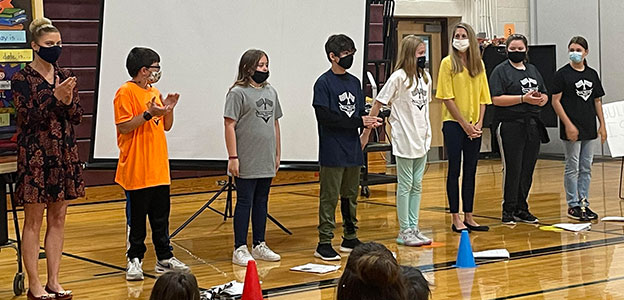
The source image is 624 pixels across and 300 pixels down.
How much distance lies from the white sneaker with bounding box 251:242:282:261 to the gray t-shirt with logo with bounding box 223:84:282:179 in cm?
51

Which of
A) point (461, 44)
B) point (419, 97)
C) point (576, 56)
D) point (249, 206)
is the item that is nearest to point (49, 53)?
point (249, 206)

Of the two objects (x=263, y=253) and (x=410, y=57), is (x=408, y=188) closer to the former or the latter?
(x=410, y=57)

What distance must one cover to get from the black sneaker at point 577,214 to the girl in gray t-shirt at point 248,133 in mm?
2695

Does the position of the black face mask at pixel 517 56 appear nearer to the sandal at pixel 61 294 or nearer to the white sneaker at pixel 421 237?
the white sneaker at pixel 421 237

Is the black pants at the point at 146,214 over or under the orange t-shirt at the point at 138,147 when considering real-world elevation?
under

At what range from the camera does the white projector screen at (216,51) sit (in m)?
6.61

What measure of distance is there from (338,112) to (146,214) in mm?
1335

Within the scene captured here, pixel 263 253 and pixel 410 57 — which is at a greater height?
pixel 410 57

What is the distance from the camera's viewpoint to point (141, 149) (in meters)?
5.12

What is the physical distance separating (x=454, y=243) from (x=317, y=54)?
1724mm

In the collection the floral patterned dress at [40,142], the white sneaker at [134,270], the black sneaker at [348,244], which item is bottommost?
→ the white sneaker at [134,270]

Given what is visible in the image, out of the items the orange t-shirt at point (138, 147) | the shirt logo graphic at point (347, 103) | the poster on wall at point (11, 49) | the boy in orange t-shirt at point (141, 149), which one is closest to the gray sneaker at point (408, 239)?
the shirt logo graphic at point (347, 103)

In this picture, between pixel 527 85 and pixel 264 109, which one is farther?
pixel 527 85

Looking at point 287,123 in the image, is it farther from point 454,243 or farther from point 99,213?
point 99,213
